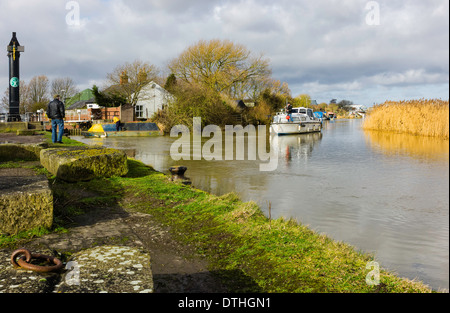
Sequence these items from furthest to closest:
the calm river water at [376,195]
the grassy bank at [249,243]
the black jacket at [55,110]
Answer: the black jacket at [55,110] < the calm river water at [376,195] < the grassy bank at [249,243]

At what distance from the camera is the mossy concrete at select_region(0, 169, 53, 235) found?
376cm

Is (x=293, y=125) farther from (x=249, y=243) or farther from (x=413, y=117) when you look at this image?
(x=249, y=243)

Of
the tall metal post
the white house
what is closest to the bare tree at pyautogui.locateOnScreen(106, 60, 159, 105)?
the white house

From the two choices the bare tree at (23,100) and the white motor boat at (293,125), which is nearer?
the white motor boat at (293,125)

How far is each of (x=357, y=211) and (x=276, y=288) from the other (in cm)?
476

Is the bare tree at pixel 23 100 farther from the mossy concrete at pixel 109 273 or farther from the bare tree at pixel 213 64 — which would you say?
the mossy concrete at pixel 109 273

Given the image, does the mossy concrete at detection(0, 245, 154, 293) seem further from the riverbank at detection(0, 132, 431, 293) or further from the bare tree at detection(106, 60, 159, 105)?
the bare tree at detection(106, 60, 159, 105)

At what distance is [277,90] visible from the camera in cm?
7406

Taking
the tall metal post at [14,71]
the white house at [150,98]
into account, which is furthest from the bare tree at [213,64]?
the tall metal post at [14,71]

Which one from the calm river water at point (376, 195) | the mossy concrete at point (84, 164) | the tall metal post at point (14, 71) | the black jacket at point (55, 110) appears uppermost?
the tall metal post at point (14, 71)

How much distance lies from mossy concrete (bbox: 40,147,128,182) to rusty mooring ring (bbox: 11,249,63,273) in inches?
175

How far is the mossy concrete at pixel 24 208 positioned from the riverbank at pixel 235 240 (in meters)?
0.13

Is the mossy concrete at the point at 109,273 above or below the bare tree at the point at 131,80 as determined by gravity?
below

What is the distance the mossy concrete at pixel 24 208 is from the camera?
3.76m
